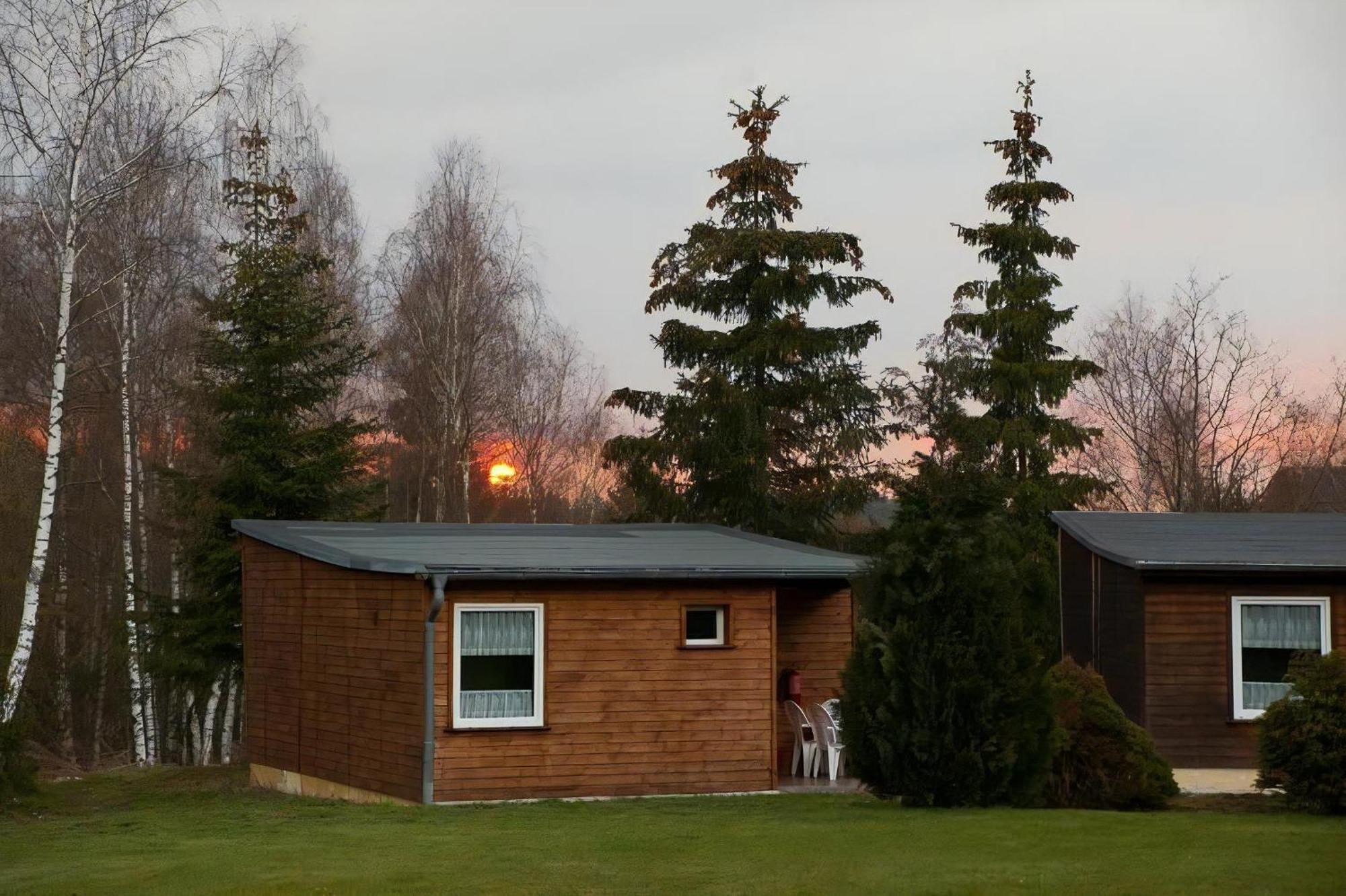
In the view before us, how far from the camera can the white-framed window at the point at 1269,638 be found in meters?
16.2

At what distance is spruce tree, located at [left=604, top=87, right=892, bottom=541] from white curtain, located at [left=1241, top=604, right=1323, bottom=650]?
1043cm

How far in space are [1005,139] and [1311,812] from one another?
724 inches

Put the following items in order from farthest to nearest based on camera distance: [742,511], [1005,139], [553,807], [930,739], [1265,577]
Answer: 1. [1005,139]
2. [742,511]
3. [1265,577]
4. [553,807]
5. [930,739]

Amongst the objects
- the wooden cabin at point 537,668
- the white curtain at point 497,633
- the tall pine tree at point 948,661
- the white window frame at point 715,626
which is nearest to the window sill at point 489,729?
the wooden cabin at point 537,668

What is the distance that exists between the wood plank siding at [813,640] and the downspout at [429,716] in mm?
4792

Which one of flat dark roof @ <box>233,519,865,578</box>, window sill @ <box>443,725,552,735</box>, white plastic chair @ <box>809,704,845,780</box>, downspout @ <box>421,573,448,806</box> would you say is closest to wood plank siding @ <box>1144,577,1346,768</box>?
white plastic chair @ <box>809,704,845,780</box>

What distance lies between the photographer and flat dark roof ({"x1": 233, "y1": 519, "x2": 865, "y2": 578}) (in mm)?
13953

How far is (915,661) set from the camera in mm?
11898

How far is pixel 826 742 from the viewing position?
1620 centimetres

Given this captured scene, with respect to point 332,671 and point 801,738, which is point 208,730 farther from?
point 801,738

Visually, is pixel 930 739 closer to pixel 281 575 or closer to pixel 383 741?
pixel 383 741

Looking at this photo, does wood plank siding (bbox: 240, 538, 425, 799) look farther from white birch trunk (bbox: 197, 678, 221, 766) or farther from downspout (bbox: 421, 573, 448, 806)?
white birch trunk (bbox: 197, 678, 221, 766)

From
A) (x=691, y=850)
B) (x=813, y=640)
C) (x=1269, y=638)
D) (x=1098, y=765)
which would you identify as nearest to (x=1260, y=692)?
(x=1269, y=638)

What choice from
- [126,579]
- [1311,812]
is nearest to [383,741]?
[1311,812]
